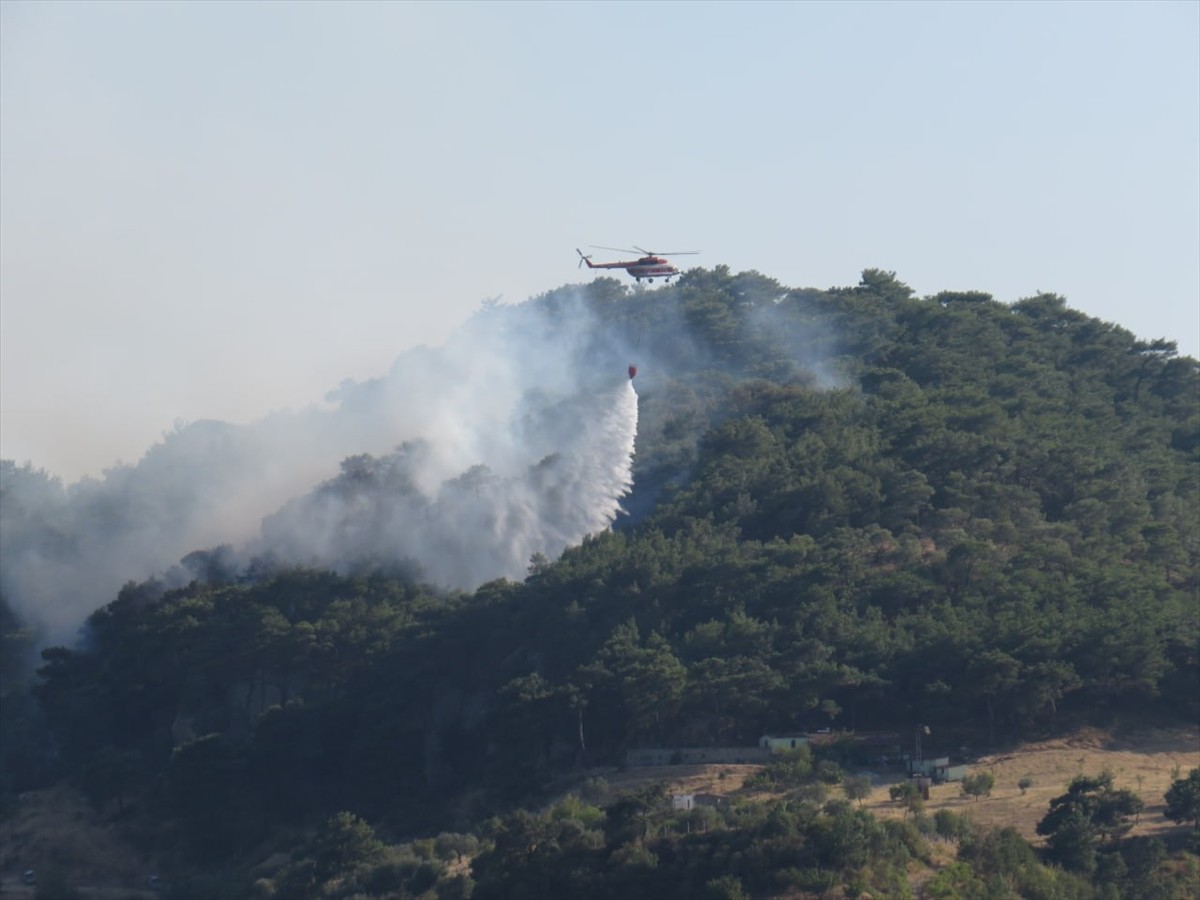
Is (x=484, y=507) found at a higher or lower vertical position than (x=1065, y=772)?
higher

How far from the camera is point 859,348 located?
116 m

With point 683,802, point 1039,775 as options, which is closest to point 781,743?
point 683,802

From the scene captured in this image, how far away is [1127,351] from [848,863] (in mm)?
69509

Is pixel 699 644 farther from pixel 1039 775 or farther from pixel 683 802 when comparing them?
pixel 1039 775

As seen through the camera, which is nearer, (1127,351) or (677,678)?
(677,678)

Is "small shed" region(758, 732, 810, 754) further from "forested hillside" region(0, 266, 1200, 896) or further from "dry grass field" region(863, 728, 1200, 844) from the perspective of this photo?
"dry grass field" region(863, 728, 1200, 844)

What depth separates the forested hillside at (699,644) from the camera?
72312mm

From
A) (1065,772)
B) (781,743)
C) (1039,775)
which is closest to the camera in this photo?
(1039,775)

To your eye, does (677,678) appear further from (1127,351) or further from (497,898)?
(1127,351)

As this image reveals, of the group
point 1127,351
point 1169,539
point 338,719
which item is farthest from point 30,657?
point 1127,351

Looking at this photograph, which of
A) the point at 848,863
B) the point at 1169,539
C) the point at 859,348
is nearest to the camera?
the point at 848,863

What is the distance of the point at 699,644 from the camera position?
7606 cm

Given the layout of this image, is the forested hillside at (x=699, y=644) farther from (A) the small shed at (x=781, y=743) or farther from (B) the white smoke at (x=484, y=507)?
(A) the small shed at (x=781, y=743)

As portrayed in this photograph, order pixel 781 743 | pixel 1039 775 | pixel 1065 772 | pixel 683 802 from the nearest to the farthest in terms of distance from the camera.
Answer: pixel 683 802
pixel 1039 775
pixel 1065 772
pixel 781 743
